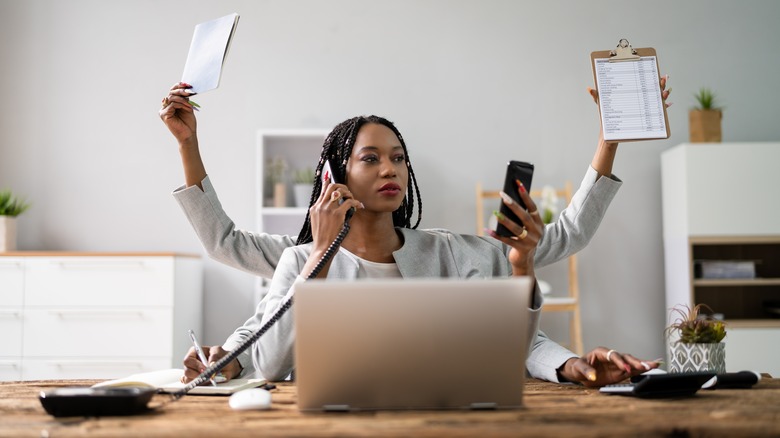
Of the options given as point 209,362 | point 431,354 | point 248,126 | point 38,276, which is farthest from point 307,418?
point 248,126

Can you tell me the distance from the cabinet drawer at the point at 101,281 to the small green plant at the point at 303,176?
836 millimetres

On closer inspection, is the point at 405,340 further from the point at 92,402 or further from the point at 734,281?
the point at 734,281

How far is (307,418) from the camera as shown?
1.11 metres

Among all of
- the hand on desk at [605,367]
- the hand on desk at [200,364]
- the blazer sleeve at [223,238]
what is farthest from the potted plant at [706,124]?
the hand on desk at [200,364]

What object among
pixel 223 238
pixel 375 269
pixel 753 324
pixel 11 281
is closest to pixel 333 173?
pixel 375 269

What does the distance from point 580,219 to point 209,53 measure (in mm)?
1059

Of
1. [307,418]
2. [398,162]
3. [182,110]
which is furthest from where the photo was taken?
[398,162]

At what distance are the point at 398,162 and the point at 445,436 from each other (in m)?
1.20

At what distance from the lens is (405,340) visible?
3.65 ft

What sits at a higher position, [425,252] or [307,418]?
[425,252]

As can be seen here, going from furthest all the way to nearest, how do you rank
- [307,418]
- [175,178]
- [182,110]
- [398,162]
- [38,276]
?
1. [175,178]
2. [38,276]
3. [398,162]
4. [182,110]
5. [307,418]

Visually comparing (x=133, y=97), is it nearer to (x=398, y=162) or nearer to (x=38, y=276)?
(x=38, y=276)

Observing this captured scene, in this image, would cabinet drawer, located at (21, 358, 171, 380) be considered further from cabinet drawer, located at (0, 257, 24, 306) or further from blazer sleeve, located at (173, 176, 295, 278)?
blazer sleeve, located at (173, 176, 295, 278)

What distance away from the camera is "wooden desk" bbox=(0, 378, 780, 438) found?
0.99 metres
